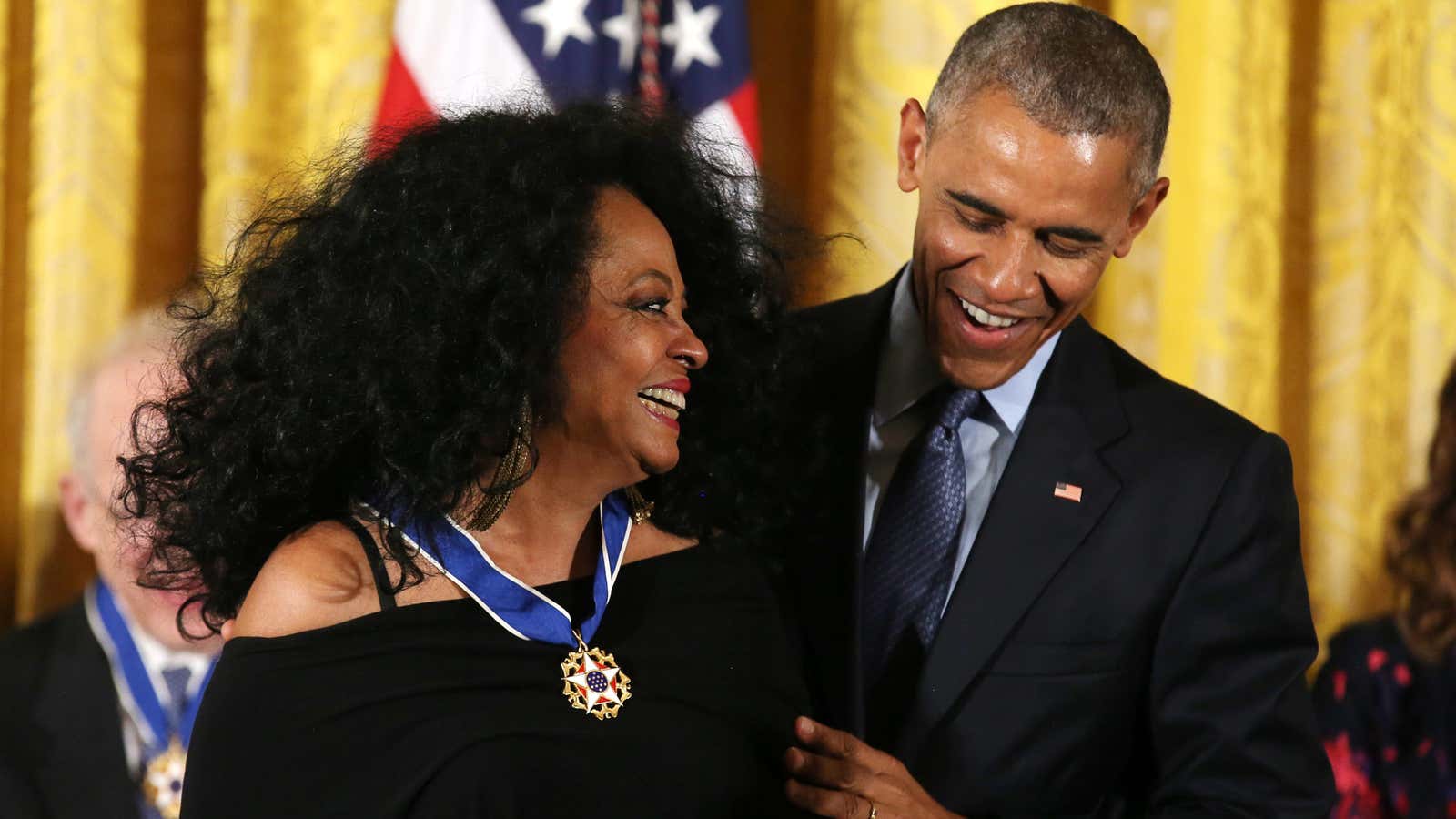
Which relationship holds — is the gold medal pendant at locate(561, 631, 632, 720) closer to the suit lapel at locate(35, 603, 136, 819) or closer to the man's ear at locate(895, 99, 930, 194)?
the man's ear at locate(895, 99, 930, 194)

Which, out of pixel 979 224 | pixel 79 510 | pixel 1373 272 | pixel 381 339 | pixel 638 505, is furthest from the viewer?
pixel 1373 272

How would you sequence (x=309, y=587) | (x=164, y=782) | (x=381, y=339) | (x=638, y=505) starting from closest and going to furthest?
(x=309, y=587), (x=381, y=339), (x=638, y=505), (x=164, y=782)

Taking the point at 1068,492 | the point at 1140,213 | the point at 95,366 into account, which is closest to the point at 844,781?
the point at 1068,492

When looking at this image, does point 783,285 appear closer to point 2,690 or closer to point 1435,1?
point 2,690

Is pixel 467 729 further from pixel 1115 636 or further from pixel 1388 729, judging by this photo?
pixel 1388 729

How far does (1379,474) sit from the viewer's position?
3.38 m

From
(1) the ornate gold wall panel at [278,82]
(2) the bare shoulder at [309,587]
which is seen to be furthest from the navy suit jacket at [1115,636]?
(1) the ornate gold wall panel at [278,82]

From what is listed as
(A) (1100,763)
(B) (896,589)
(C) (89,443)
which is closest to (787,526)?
(B) (896,589)

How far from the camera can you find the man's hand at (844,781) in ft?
5.56

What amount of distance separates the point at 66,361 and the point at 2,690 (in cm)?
67

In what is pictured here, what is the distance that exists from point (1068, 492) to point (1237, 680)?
302mm

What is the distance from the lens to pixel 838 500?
212cm

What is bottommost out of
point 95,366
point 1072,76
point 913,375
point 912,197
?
point 95,366

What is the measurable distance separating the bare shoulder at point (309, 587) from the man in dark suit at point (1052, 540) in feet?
2.21
